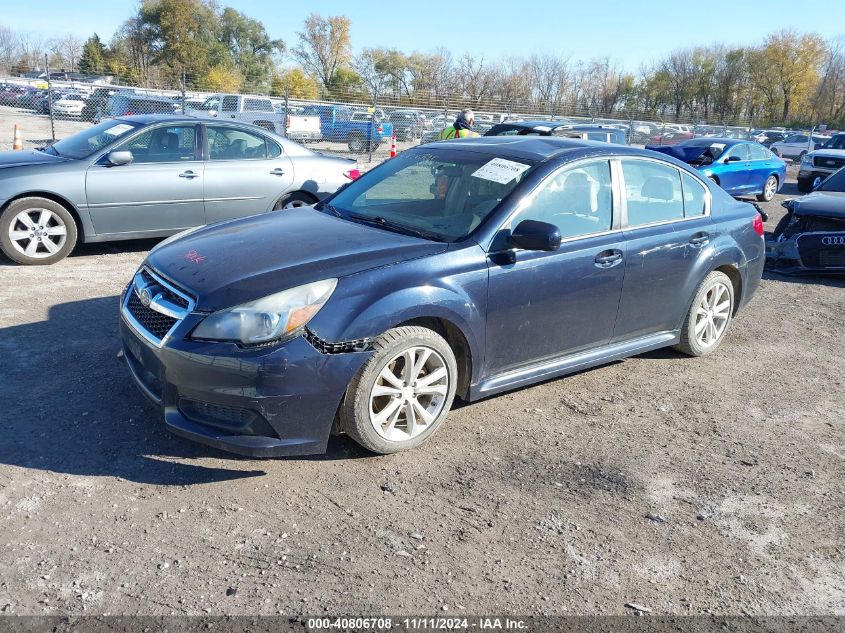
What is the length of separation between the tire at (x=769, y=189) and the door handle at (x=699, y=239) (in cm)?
1316

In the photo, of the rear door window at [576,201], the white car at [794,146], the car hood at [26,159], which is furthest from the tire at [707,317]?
the white car at [794,146]

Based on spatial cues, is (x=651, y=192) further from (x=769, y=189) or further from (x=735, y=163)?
(x=769, y=189)

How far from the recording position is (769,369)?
18.7 ft

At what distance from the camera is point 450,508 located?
3486 millimetres

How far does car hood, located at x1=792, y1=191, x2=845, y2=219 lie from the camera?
8602 mm

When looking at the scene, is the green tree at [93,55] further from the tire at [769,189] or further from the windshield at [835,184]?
the windshield at [835,184]

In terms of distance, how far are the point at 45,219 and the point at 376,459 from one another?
5.30 meters

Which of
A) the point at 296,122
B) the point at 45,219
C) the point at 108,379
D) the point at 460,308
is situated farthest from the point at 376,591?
the point at 296,122

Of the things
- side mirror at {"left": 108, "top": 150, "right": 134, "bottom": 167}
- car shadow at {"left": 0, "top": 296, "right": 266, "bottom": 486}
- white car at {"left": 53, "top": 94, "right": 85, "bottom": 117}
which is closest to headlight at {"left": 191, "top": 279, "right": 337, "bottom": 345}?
car shadow at {"left": 0, "top": 296, "right": 266, "bottom": 486}

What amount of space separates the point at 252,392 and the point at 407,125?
24.4 m

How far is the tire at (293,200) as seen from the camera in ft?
28.4

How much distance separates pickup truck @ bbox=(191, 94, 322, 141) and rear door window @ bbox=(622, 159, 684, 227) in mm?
20282

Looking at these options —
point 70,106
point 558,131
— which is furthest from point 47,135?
point 558,131

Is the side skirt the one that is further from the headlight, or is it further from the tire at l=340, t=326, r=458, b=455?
the headlight
